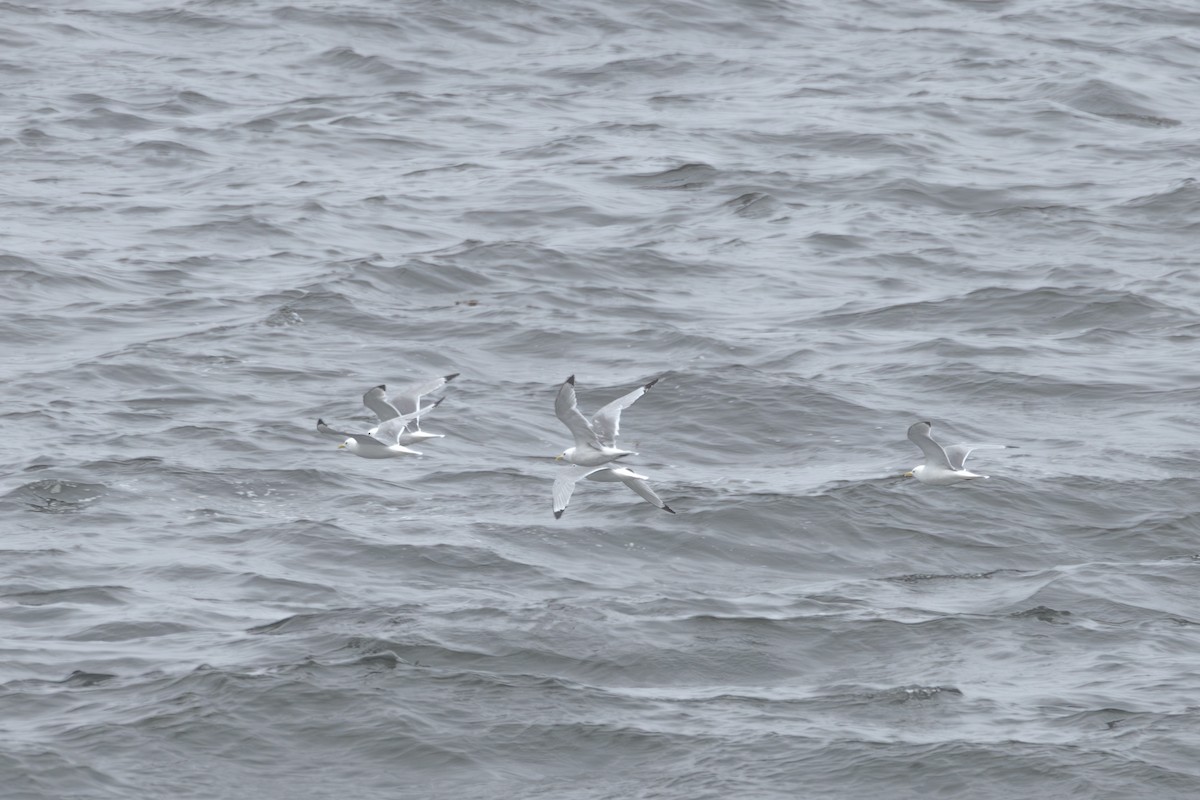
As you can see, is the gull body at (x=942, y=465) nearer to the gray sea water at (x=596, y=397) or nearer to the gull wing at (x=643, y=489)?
the gray sea water at (x=596, y=397)

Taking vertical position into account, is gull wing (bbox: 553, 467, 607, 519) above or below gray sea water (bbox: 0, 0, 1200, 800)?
above

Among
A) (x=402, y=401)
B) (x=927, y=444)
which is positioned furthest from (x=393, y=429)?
(x=927, y=444)

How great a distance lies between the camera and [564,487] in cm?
1792

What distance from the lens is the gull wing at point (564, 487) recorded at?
1758 cm

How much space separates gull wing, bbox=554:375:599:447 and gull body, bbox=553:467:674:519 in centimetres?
29

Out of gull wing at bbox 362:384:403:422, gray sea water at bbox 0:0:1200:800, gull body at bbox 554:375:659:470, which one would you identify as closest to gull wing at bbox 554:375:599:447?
gull body at bbox 554:375:659:470

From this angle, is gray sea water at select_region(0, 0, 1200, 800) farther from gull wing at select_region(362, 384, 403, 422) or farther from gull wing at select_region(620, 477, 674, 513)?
gull wing at select_region(362, 384, 403, 422)

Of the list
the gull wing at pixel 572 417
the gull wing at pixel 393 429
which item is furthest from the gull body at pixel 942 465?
the gull wing at pixel 393 429

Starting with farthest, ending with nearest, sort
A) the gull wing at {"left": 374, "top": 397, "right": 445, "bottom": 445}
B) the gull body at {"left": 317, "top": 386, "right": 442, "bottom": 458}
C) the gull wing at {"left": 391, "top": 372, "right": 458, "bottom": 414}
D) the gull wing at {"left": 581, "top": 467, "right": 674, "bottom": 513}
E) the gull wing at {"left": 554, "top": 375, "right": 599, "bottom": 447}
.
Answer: the gull wing at {"left": 391, "top": 372, "right": 458, "bottom": 414} < the gull wing at {"left": 374, "top": 397, "right": 445, "bottom": 445} < the gull body at {"left": 317, "top": 386, "right": 442, "bottom": 458} < the gull wing at {"left": 581, "top": 467, "right": 674, "bottom": 513} < the gull wing at {"left": 554, "top": 375, "right": 599, "bottom": 447}

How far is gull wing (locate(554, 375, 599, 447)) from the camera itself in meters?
18.0

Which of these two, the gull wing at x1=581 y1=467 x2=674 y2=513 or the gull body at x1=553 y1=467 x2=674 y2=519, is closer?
the gull body at x1=553 y1=467 x2=674 y2=519

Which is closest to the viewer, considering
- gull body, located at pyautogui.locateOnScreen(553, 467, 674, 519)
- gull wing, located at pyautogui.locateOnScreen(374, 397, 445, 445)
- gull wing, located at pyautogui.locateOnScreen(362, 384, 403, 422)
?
gull body, located at pyautogui.locateOnScreen(553, 467, 674, 519)

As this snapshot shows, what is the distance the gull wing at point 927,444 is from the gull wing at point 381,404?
15.7 ft

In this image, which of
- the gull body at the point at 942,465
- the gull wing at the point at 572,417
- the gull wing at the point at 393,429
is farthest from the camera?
the gull body at the point at 942,465
